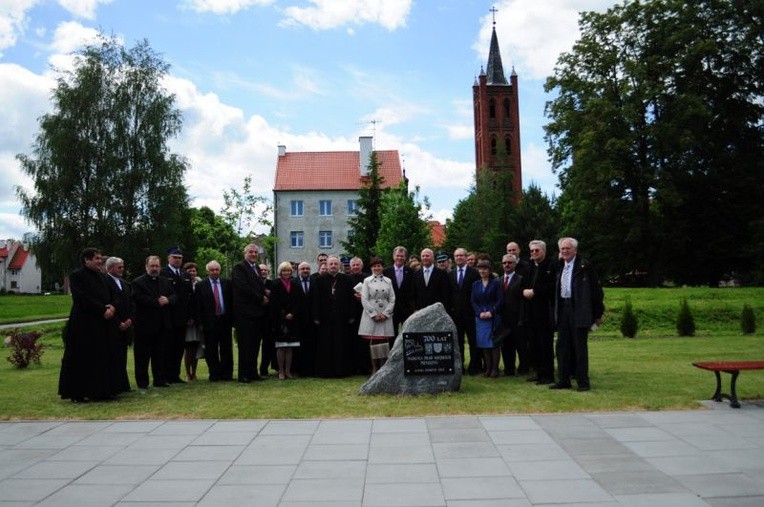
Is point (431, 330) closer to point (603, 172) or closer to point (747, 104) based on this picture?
point (603, 172)

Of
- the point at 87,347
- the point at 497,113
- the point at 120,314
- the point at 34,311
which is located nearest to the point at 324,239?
the point at 34,311

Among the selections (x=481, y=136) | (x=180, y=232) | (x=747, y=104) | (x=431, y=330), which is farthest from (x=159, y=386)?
(x=481, y=136)

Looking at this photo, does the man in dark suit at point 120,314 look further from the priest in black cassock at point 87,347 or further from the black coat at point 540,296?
the black coat at point 540,296

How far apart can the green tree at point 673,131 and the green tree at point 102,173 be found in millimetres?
21741

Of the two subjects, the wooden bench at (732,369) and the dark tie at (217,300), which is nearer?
the wooden bench at (732,369)

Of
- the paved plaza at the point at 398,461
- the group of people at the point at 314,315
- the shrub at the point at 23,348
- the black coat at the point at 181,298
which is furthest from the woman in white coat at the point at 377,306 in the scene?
the shrub at the point at 23,348

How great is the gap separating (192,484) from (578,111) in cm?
3487

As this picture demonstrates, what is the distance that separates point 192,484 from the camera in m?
5.48

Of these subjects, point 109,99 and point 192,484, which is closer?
point 192,484

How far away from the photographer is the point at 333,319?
11852mm

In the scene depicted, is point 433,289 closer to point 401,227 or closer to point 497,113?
point 401,227

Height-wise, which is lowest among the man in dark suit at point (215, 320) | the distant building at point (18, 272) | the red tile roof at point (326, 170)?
the man in dark suit at point (215, 320)

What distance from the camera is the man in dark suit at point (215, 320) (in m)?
11.5

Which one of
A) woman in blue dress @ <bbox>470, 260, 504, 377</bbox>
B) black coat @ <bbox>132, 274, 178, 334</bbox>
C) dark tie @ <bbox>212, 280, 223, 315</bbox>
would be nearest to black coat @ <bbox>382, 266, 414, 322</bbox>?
woman in blue dress @ <bbox>470, 260, 504, 377</bbox>
